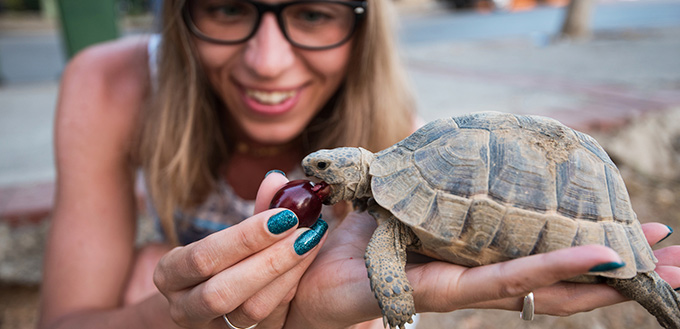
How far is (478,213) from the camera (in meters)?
1.09

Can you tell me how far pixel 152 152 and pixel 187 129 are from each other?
0.22 meters

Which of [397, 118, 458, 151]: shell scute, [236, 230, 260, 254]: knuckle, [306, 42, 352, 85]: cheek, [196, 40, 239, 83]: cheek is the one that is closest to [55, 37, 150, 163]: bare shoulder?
[196, 40, 239, 83]: cheek

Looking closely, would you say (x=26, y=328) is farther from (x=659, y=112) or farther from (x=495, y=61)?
(x=495, y=61)

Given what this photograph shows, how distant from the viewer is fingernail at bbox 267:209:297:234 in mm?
1001

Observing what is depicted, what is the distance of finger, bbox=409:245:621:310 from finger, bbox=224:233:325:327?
28 cm

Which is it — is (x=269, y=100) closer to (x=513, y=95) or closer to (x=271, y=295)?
(x=271, y=295)

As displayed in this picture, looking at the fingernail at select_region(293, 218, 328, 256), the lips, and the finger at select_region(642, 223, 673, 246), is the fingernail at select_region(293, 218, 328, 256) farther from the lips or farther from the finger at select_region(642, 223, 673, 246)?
the finger at select_region(642, 223, 673, 246)

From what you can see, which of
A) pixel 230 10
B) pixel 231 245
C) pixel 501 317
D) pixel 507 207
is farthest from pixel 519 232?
pixel 501 317

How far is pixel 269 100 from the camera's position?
1.74 m

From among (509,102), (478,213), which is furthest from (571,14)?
(478,213)

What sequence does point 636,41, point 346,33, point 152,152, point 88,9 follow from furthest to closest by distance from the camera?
point 636,41, point 88,9, point 152,152, point 346,33

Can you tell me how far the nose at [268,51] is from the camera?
1.61 m

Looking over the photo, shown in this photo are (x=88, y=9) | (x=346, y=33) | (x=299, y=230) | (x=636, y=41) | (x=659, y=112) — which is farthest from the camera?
(x=636, y=41)

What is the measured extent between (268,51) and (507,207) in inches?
39.3
